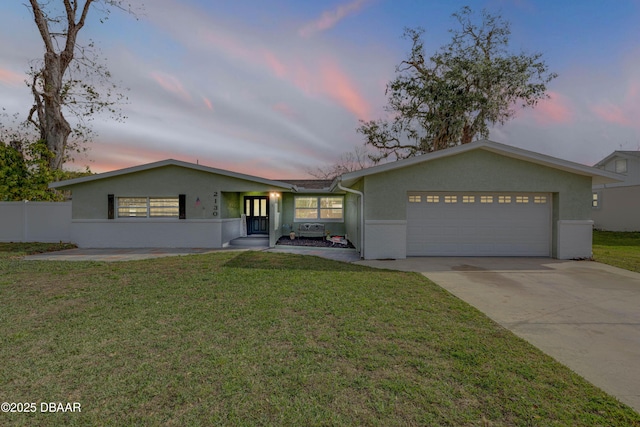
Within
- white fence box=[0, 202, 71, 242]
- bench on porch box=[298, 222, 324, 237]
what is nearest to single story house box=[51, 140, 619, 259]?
bench on porch box=[298, 222, 324, 237]

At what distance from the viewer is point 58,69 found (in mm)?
16750

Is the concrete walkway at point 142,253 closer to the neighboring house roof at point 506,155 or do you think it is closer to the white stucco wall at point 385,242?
the white stucco wall at point 385,242

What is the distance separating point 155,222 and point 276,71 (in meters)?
7.98

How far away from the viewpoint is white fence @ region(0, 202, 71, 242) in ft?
42.1

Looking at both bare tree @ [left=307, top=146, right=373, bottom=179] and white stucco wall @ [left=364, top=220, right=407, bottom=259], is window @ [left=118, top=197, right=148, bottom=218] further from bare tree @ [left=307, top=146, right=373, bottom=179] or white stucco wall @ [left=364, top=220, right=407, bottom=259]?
bare tree @ [left=307, top=146, right=373, bottom=179]

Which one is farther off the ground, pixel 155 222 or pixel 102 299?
pixel 155 222

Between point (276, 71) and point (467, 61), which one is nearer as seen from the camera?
point (276, 71)

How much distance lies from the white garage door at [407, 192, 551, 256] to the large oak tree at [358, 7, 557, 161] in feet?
35.7

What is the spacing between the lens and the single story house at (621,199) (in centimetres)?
1842

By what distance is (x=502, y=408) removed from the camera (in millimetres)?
2346

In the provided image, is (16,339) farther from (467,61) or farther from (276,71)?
(467,61)

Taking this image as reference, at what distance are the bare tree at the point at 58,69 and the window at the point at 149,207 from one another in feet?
26.0

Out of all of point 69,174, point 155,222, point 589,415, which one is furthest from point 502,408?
point 69,174

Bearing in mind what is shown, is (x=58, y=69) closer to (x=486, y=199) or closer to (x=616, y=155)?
(x=486, y=199)
